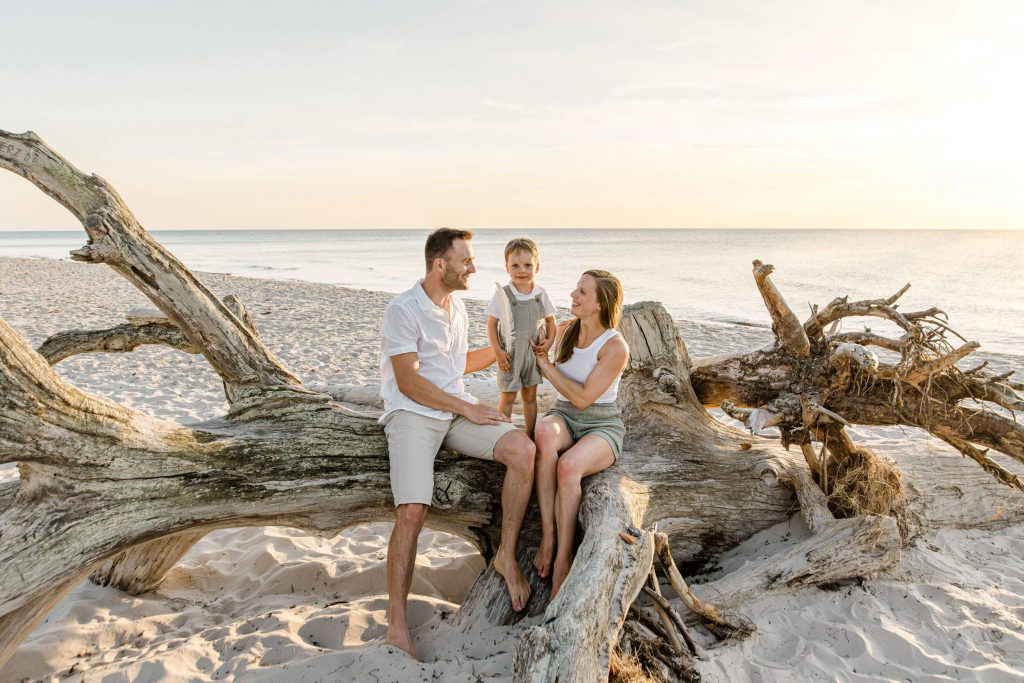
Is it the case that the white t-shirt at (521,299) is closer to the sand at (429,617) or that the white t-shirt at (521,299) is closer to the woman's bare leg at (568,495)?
the woman's bare leg at (568,495)

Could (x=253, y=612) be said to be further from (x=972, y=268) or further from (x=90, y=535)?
(x=972, y=268)

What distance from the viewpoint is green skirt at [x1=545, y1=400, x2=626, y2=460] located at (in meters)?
3.66

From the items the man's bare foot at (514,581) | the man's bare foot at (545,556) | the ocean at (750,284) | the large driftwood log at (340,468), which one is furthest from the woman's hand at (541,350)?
the ocean at (750,284)

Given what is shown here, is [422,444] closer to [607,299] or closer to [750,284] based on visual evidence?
[607,299]

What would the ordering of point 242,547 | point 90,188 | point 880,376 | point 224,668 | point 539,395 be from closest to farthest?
point 224,668 → point 90,188 → point 880,376 → point 242,547 → point 539,395

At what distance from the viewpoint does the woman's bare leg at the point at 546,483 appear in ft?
10.9

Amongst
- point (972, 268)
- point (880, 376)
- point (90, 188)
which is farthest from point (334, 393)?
point (972, 268)

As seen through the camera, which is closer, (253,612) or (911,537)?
(253,612)

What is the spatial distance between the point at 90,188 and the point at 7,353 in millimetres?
1067

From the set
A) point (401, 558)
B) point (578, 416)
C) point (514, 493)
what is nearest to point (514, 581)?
point (514, 493)

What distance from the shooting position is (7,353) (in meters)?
2.66

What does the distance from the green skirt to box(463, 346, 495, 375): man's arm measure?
66cm

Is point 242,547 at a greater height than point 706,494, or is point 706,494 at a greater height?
point 706,494

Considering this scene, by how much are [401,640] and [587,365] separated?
5.54 feet
